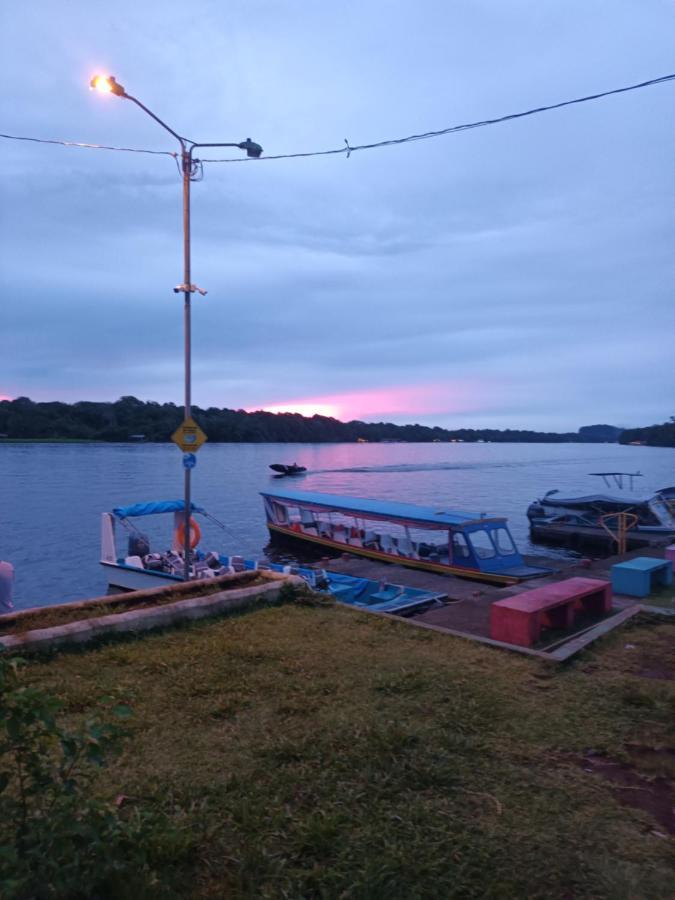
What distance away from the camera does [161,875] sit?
3.18 meters

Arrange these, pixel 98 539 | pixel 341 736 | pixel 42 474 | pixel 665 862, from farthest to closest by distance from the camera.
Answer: pixel 42 474, pixel 98 539, pixel 341 736, pixel 665 862

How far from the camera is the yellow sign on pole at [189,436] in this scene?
1190 centimetres

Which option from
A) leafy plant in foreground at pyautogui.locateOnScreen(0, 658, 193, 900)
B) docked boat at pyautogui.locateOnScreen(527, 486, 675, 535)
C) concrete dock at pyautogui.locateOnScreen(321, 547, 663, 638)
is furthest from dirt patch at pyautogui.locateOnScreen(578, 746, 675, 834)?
docked boat at pyautogui.locateOnScreen(527, 486, 675, 535)

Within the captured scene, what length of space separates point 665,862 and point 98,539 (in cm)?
3412

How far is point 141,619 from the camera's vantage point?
747 centimetres

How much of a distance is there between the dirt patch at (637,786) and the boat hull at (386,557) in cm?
1282

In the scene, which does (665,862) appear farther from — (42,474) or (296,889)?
(42,474)

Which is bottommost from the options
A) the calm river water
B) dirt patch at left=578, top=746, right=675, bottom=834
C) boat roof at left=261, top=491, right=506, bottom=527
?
the calm river water

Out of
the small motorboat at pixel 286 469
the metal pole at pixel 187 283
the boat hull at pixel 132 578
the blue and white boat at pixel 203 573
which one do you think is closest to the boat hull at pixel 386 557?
the blue and white boat at pixel 203 573

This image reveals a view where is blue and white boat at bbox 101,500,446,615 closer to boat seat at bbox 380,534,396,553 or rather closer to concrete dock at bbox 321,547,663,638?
concrete dock at bbox 321,547,663,638

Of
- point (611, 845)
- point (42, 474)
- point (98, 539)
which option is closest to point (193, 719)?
point (611, 845)

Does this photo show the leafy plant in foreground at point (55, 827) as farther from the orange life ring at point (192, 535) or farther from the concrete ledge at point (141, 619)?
the orange life ring at point (192, 535)

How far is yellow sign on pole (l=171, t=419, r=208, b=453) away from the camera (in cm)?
1190

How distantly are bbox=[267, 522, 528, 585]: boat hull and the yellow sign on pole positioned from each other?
911 cm
